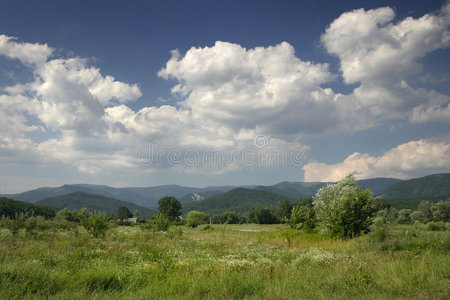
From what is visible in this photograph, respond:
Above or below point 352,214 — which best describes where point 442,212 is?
below

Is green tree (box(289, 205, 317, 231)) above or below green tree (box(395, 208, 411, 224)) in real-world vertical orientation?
above

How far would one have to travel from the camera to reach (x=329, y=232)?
79.8ft

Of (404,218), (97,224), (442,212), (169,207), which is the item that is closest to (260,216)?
(169,207)

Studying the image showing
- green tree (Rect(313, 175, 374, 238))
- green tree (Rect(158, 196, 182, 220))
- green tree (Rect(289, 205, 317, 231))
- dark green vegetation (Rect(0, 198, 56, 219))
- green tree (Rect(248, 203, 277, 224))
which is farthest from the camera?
green tree (Rect(248, 203, 277, 224))

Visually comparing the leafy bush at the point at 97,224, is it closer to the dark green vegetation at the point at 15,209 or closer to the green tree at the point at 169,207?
the green tree at the point at 169,207

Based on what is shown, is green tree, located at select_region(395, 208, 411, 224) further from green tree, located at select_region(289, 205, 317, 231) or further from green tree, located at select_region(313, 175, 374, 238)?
green tree, located at select_region(313, 175, 374, 238)

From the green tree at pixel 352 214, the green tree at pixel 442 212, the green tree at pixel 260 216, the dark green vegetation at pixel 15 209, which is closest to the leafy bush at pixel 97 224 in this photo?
the green tree at pixel 352 214

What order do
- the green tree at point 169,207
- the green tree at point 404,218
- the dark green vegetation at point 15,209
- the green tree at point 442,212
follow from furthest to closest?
the dark green vegetation at point 15,209, the green tree at point 169,207, the green tree at point 404,218, the green tree at point 442,212

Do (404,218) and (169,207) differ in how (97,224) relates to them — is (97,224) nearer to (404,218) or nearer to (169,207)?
(169,207)

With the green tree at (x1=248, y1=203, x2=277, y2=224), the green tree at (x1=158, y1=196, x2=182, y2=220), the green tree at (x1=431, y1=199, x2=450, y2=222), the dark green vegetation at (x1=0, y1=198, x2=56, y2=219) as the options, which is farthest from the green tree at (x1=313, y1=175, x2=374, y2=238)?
the dark green vegetation at (x1=0, y1=198, x2=56, y2=219)

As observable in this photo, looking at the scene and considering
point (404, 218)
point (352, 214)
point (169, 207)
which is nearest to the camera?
point (352, 214)

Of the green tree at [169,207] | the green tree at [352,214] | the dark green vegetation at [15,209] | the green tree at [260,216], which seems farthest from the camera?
the green tree at [260,216]

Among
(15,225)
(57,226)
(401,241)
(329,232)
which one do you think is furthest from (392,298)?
(57,226)

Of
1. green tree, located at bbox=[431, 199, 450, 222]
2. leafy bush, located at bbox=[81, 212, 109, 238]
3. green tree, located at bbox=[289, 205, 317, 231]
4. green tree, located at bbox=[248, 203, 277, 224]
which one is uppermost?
leafy bush, located at bbox=[81, 212, 109, 238]
